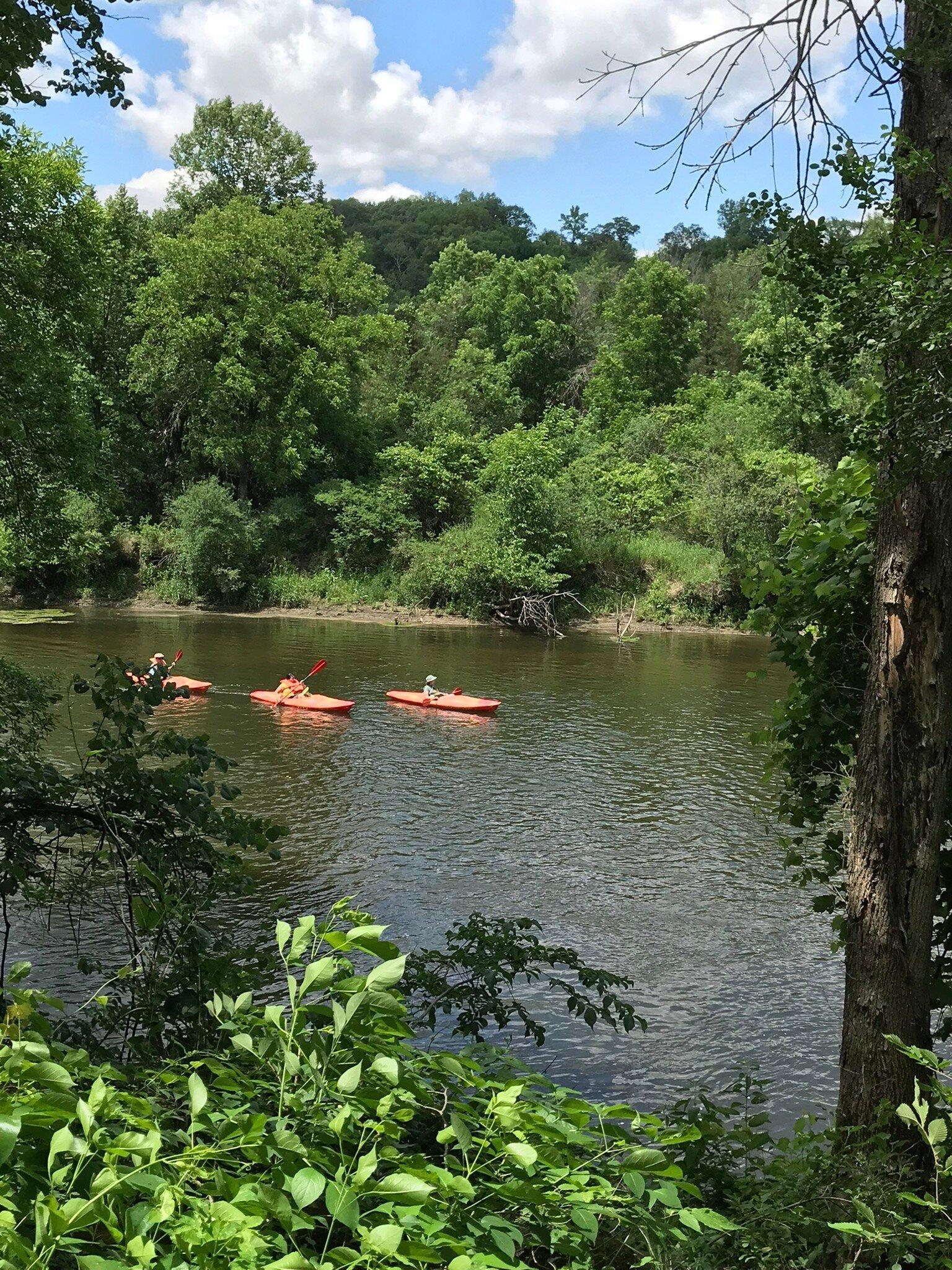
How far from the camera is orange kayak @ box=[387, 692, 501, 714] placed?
727 inches

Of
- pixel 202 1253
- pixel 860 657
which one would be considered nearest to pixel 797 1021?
pixel 860 657

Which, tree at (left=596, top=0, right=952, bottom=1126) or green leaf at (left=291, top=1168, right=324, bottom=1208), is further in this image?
tree at (left=596, top=0, right=952, bottom=1126)

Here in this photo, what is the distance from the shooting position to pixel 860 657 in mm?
4406

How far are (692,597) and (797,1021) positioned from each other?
945 inches

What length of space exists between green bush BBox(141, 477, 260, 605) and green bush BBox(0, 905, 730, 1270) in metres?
30.6

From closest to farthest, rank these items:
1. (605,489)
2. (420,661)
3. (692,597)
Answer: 1. (420,661)
2. (692,597)
3. (605,489)

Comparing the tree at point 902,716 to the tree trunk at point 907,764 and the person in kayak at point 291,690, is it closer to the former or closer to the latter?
the tree trunk at point 907,764

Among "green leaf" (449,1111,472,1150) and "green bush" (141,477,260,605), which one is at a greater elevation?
"green bush" (141,477,260,605)

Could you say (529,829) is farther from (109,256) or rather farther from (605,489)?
(605,489)

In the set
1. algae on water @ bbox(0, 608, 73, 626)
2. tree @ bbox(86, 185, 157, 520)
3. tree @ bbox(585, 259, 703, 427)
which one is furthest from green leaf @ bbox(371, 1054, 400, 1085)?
tree @ bbox(585, 259, 703, 427)

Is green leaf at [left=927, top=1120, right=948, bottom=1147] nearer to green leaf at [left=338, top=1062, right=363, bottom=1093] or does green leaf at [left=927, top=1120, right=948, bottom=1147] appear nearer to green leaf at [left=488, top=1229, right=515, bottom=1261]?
green leaf at [left=488, top=1229, right=515, bottom=1261]

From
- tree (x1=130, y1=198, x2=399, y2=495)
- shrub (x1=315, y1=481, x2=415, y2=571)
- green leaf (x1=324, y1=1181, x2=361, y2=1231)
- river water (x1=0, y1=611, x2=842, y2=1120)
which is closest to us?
green leaf (x1=324, y1=1181, x2=361, y2=1231)

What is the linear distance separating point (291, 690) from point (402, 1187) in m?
16.8

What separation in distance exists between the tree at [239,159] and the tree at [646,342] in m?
13.6
